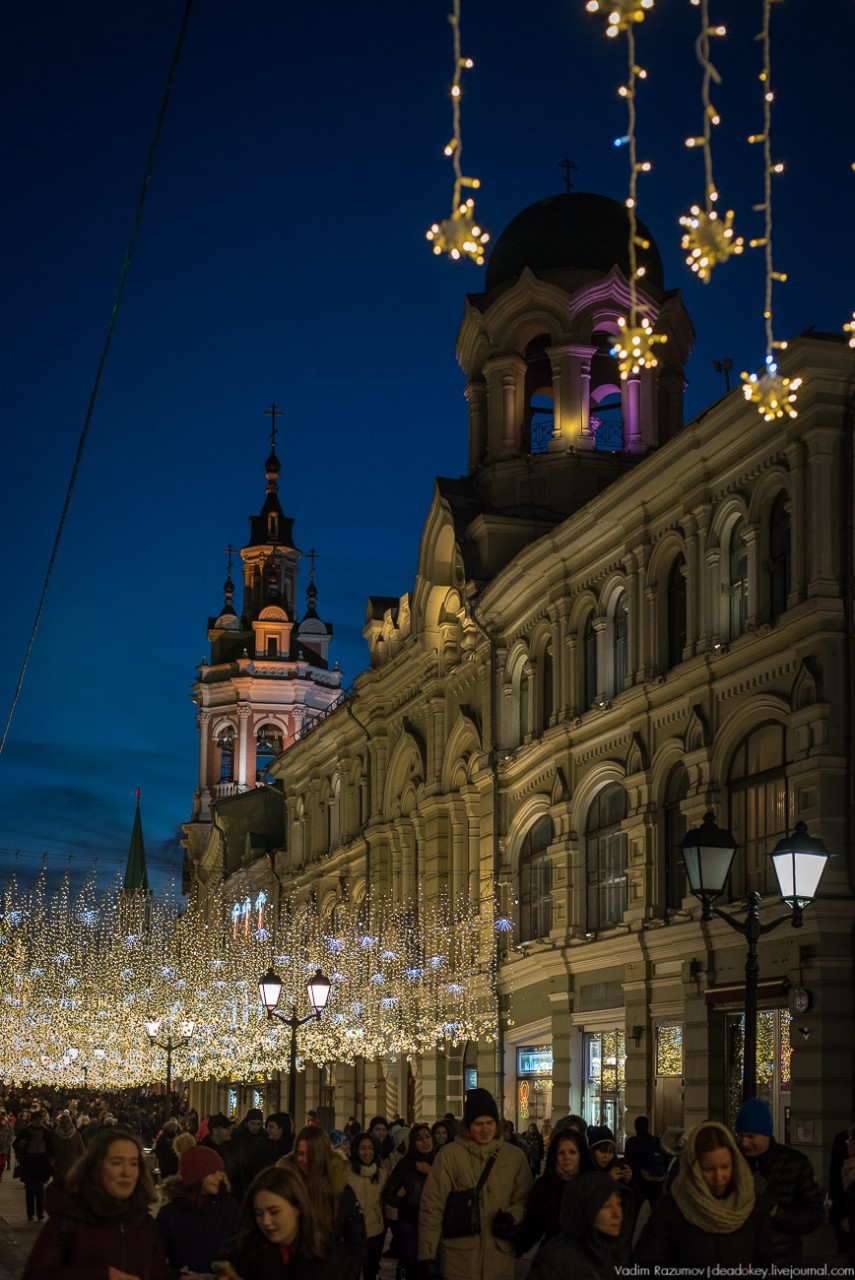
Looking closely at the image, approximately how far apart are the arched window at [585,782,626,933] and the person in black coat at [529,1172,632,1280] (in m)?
23.5

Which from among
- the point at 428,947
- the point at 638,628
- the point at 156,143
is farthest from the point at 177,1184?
the point at 428,947

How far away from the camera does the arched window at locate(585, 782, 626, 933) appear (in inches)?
1298

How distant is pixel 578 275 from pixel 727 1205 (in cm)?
3501

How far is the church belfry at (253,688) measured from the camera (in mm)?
87625

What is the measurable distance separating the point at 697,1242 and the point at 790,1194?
2148 mm

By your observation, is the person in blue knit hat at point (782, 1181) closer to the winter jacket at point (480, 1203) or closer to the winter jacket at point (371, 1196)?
the winter jacket at point (480, 1203)

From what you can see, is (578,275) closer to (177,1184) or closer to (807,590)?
(807,590)

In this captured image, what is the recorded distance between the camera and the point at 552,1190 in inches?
457

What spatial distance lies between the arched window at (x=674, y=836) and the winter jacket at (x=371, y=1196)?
598 inches

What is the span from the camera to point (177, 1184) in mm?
10438

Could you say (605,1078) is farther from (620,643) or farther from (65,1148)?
(65,1148)

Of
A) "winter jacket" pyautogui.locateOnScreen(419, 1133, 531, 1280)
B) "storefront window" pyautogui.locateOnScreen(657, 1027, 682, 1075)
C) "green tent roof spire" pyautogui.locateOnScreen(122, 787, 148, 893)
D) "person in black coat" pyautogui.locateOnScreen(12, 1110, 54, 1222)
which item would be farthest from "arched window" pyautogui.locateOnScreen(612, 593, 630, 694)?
"green tent roof spire" pyautogui.locateOnScreen(122, 787, 148, 893)

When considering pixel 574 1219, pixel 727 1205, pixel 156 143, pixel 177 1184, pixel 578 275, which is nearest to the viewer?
pixel 727 1205

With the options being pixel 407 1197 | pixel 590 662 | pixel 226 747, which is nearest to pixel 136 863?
pixel 226 747
